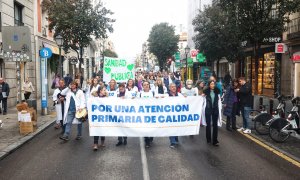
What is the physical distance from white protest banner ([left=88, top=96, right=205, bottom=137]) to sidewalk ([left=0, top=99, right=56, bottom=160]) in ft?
7.11

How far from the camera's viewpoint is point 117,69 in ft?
61.1

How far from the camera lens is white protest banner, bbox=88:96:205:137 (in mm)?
9367

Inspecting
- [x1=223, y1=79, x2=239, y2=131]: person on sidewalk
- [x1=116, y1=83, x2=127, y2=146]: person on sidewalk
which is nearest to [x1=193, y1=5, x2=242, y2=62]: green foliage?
[x1=223, y1=79, x2=239, y2=131]: person on sidewalk

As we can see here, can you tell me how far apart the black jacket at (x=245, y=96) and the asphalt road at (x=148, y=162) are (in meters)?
1.85

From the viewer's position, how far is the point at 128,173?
7.10m

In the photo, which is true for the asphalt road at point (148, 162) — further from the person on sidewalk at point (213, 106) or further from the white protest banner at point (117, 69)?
the white protest banner at point (117, 69)

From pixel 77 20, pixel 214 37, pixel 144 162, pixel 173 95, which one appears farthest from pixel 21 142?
pixel 214 37

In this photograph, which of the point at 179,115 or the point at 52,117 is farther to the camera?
the point at 52,117

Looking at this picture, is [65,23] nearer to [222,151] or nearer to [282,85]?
[282,85]

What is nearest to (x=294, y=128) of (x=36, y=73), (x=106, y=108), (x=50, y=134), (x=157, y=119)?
(x=157, y=119)

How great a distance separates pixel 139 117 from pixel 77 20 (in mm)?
17217

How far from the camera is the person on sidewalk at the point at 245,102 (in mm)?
11875

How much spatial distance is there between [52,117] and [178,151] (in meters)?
8.31

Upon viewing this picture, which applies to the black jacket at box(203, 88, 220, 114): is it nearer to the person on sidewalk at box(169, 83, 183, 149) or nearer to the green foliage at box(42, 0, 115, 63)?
the person on sidewalk at box(169, 83, 183, 149)
